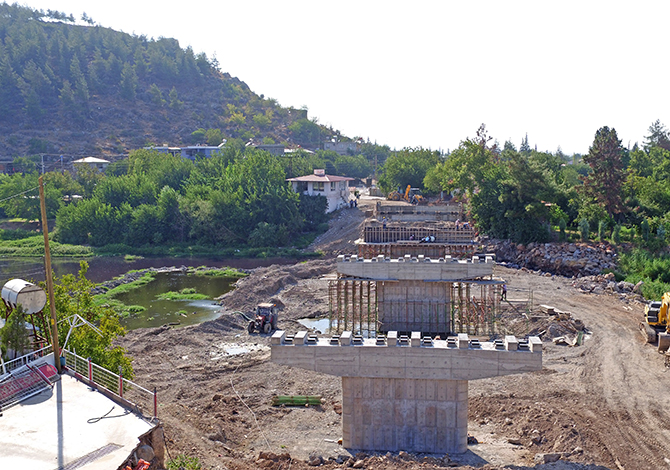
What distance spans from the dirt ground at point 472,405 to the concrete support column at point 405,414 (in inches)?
30.1

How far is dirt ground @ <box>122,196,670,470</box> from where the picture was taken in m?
17.4

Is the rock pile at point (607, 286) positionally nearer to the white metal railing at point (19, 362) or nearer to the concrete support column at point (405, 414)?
the concrete support column at point (405, 414)

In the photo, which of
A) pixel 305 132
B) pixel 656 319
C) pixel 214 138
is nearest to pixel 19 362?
pixel 656 319

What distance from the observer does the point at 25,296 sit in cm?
1694

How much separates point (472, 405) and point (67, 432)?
14.1 meters

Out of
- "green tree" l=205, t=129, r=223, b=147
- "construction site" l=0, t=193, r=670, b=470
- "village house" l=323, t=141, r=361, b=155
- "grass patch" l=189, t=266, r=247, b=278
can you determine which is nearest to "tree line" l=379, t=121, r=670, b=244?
"construction site" l=0, t=193, r=670, b=470

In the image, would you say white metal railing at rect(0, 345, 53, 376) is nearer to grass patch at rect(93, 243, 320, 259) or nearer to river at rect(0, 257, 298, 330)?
river at rect(0, 257, 298, 330)

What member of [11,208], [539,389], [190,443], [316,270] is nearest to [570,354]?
[539,389]

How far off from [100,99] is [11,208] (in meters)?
73.4

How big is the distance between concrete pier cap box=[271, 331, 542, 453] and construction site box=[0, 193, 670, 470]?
0.04 m

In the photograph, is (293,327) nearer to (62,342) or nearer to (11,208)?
(62,342)

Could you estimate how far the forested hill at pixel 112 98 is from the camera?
12288 centimetres

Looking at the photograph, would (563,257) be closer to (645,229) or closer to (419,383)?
(645,229)

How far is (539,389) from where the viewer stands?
2312 centimetres
